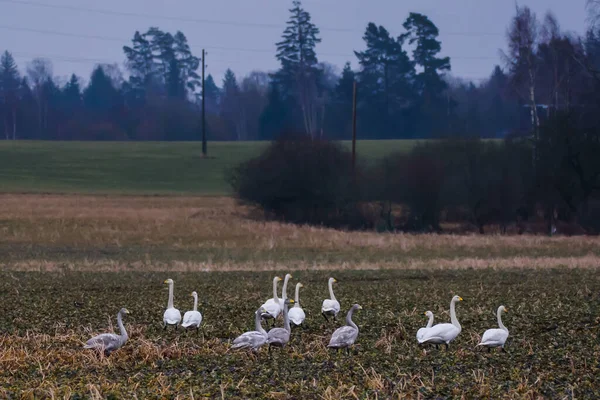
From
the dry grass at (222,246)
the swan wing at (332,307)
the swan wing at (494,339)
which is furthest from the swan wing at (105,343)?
the dry grass at (222,246)

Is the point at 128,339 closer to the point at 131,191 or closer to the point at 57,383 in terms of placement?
the point at 57,383

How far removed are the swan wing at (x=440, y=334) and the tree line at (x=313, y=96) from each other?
3304 centimetres

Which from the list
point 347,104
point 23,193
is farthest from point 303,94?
point 23,193

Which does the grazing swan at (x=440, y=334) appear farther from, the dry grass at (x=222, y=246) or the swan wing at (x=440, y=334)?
the dry grass at (x=222, y=246)

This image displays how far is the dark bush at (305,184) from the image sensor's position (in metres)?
54.9

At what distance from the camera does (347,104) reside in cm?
10588

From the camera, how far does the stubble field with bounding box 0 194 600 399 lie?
11852mm

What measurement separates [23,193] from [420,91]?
53.4 meters

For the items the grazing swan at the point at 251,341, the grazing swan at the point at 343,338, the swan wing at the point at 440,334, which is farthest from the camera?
the swan wing at the point at 440,334

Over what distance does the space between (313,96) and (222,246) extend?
69.9m

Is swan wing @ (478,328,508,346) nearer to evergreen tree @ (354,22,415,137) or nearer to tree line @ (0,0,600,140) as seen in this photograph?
tree line @ (0,0,600,140)

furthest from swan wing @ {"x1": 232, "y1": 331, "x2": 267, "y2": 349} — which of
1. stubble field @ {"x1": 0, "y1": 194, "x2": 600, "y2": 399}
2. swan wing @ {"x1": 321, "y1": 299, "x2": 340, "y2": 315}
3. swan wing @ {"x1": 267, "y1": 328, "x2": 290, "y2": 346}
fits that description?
swan wing @ {"x1": 321, "y1": 299, "x2": 340, "y2": 315}

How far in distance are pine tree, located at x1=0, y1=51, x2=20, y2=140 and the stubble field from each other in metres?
90.8

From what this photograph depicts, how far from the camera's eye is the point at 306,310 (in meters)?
19.2
